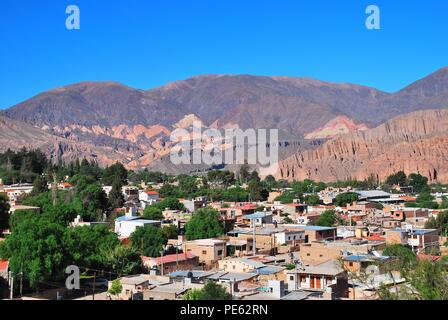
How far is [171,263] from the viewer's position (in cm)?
2711

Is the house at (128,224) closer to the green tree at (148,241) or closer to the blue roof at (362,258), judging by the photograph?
the green tree at (148,241)

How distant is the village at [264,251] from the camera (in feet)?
64.7

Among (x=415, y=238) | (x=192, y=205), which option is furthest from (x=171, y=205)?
(x=415, y=238)

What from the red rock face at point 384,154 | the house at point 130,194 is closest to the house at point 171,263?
the house at point 130,194

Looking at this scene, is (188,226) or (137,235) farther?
(188,226)

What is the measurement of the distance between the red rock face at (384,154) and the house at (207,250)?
78.1 metres

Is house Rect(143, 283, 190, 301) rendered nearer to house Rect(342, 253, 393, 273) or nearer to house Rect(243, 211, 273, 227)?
house Rect(342, 253, 393, 273)

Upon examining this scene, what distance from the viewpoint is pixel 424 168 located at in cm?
10500

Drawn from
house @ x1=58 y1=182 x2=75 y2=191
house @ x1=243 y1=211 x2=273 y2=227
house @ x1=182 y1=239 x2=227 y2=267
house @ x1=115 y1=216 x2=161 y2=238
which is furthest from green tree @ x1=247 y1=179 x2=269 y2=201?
house @ x1=182 y1=239 x2=227 y2=267
